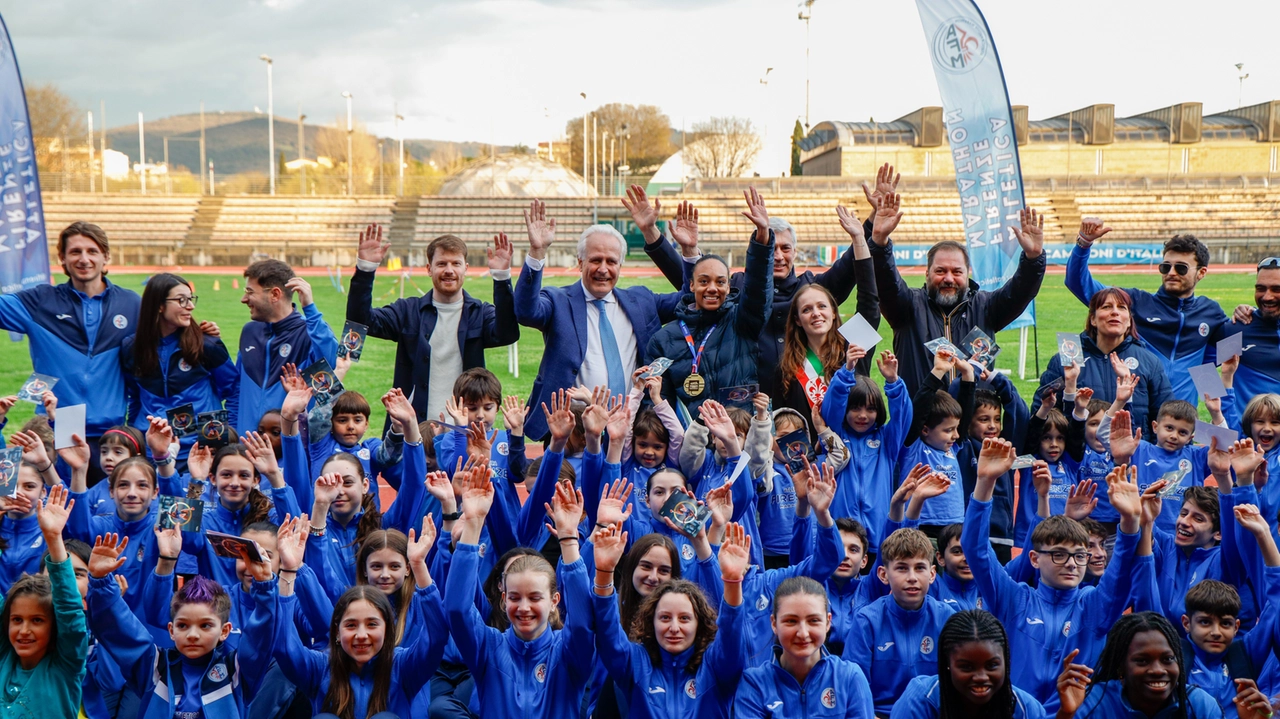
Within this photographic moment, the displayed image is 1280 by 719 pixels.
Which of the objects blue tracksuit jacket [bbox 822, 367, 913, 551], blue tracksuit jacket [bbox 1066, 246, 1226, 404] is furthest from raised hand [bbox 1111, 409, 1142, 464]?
blue tracksuit jacket [bbox 1066, 246, 1226, 404]

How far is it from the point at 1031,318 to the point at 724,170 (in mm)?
62749

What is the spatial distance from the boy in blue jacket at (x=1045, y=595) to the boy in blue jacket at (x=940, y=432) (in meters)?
0.88

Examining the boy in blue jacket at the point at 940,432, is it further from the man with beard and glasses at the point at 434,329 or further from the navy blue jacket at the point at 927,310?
the man with beard and glasses at the point at 434,329

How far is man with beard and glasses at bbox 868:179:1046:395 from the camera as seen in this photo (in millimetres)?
6418

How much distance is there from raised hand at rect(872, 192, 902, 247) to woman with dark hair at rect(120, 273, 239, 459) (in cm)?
405

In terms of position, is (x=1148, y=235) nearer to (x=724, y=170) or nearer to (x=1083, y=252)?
(x=724, y=170)

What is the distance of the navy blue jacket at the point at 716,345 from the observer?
606cm

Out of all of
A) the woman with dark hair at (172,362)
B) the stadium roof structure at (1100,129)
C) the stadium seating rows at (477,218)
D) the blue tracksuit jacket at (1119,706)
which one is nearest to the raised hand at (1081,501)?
the blue tracksuit jacket at (1119,706)

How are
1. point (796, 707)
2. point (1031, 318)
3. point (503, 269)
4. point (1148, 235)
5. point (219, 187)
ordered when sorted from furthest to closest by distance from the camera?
point (219, 187), point (1148, 235), point (1031, 318), point (503, 269), point (796, 707)

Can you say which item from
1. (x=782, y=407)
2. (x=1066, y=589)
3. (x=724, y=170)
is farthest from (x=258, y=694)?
(x=724, y=170)

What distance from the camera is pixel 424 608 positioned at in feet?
14.3

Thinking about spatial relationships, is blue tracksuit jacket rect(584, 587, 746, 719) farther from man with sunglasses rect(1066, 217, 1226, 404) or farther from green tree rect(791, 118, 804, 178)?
green tree rect(791, 118, 804, 178)

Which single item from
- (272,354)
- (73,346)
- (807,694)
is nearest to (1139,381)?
(807,694)

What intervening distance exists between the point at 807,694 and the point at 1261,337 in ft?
15.1
